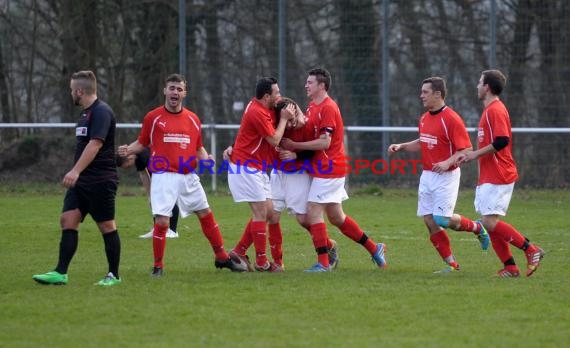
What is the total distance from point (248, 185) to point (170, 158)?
0.77 meters

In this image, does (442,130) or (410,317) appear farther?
(442,130)

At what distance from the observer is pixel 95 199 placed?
9141mm

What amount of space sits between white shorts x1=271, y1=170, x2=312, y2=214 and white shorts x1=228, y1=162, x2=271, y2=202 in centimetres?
33

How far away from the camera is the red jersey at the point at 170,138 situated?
9898 millimetres

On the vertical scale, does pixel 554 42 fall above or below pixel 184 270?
above

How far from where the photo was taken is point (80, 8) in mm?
23969

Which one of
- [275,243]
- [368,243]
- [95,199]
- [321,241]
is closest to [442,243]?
[368,243]

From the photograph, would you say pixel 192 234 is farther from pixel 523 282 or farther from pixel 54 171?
pixel 54 171

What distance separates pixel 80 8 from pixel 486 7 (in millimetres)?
A: 8821

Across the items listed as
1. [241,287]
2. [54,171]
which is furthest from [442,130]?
[54,171]

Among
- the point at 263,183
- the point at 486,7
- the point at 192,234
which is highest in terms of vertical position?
the point at 486,7

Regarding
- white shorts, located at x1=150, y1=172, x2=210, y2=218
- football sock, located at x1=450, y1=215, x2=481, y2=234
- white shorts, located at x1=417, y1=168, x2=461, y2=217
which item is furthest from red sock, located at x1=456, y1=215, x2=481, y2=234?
white shorts, located at x1=150, y1=172, x2=210, y2=218

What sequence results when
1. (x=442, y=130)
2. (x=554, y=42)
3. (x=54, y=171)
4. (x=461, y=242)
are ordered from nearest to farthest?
(x=442, y=130) < (x=461, y=242) < (x=554, y=42) < (x=54, y=171)

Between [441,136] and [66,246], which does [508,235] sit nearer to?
[441,136]
